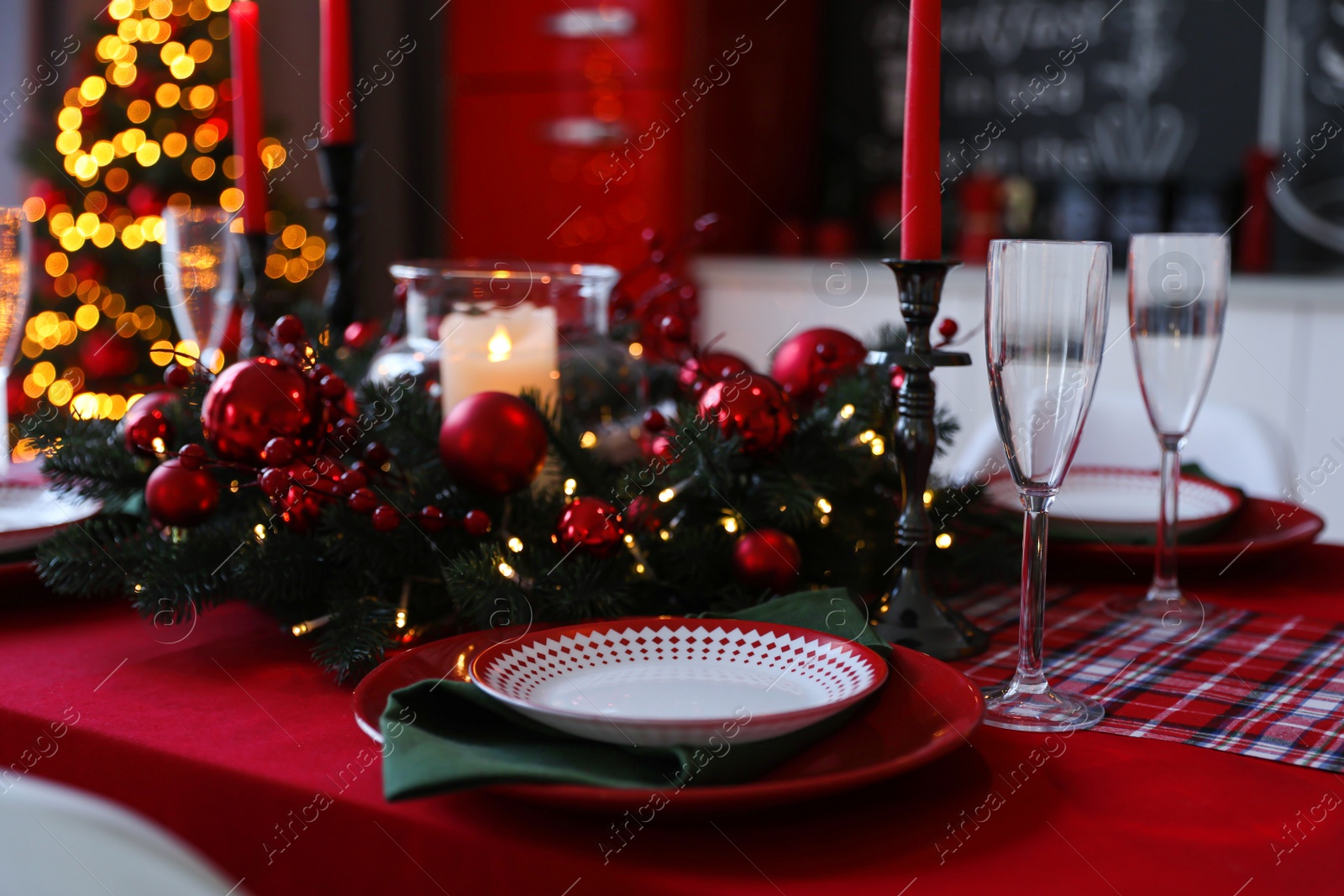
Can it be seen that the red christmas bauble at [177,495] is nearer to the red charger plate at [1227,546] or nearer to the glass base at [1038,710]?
the glass base at [1038,710]

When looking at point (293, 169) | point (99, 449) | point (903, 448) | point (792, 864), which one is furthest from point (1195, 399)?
point (293, 169)

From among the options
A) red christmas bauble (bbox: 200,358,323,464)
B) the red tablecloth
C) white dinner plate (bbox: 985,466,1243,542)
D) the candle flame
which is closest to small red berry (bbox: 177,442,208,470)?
red christmas bauble (bbox: 200,358,323,464)

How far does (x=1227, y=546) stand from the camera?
2.95 ft

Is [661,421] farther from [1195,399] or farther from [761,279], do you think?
[761,279]

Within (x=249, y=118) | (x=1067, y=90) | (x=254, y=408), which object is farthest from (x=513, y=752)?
(x=1067, y=90)

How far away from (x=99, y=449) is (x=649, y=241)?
46cm

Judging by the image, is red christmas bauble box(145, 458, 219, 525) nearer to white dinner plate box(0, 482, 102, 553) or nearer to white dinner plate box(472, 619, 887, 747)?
white dinner plate box(0, 482, 102, 553)

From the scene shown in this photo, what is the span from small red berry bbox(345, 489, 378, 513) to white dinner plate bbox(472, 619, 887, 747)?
163 mm

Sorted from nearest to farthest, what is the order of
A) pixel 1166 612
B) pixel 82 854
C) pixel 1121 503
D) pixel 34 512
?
1. pixel 82 854
2. pixel 1166 612
3. pixel 34 512
4. pixel 1121 503

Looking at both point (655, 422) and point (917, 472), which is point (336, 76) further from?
point (917, 472)

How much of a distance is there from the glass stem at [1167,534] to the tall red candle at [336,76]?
73 cm

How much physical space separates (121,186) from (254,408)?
A: 6.91 feet

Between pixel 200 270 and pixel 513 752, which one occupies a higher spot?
pixel 200 270

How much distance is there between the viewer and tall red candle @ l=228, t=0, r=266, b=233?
3.65 ft
